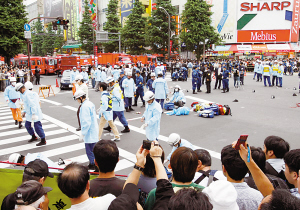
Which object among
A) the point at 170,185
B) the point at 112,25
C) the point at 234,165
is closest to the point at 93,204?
the point at 170,185

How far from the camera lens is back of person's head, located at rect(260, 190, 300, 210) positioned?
6.24 feet

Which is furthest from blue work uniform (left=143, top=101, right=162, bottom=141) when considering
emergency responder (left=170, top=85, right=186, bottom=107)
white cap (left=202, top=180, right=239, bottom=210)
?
emergency responder (left=170, top=85, right=186, bottom=107)

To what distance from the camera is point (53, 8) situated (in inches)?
3469

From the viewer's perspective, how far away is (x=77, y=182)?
254 centimetres

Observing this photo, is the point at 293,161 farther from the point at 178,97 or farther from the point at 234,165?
the point at 178,97

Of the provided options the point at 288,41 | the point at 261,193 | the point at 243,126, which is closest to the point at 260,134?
the point at 243,126

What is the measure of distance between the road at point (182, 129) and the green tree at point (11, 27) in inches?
620

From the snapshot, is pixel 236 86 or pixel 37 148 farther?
pixel 236 86

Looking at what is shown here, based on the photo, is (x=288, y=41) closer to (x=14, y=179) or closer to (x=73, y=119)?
(x=73, y=119)

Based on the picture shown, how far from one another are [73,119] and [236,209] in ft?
36.8

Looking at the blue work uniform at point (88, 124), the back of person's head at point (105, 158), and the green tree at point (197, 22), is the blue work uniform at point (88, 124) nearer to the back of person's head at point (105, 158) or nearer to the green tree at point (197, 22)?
the back of person's head at point (105, 158)

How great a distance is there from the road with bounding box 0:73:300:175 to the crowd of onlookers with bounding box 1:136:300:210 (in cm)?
372

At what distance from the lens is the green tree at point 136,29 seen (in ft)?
155

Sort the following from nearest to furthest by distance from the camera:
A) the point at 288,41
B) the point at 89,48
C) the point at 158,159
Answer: the point at 158,159 → the point at 288,41 → the point at 89,48
